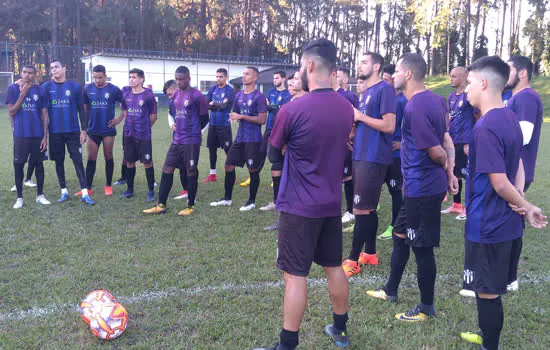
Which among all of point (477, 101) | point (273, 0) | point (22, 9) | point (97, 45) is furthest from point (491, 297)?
point (97, 45)

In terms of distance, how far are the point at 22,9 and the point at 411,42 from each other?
4525 centimetres

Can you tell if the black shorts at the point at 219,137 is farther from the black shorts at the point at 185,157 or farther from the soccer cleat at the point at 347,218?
the soccer cleat at the point at 347,218

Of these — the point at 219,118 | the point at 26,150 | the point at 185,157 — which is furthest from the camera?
the point at 219,118

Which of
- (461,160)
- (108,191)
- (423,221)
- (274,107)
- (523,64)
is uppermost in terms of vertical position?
(523,64)

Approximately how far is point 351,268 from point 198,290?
5.32 ft

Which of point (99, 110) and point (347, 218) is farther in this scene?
point (99, 110)

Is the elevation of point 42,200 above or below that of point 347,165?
below

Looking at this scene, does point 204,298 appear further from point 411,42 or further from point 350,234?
point 411,42

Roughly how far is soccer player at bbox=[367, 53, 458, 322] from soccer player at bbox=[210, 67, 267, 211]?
12.2 ft

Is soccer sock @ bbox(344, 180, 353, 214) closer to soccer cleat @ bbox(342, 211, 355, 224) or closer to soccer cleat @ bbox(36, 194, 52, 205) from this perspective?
soccer cleat @ bbox(342, 211, 355, 224)

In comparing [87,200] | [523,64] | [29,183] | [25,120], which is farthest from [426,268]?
[29,183]

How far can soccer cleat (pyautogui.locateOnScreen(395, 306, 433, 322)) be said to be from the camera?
3.63 metres

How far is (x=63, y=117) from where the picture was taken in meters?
7.33

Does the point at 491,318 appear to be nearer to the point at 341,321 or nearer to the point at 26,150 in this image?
the point at 341,321
